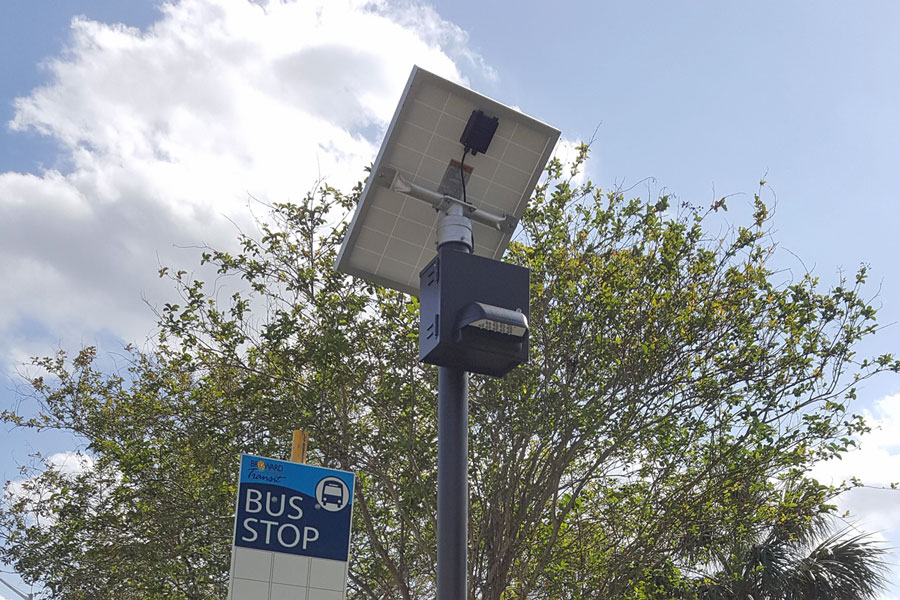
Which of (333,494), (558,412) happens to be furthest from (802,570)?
(333,494)

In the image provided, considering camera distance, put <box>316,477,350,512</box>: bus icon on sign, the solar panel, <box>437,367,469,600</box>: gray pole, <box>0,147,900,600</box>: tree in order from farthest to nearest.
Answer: <box>0,147,900,600</box>: tree, <box>316,477,350,512</box>: bus icon on sign, the solar panel, <box>437,367,469,600</box>: gray pole

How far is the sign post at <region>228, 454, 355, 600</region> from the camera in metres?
3.08

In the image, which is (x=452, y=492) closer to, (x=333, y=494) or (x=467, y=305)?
(x=467, y=305)

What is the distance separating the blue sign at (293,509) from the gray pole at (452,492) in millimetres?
1071

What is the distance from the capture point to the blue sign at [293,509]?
3139 mm

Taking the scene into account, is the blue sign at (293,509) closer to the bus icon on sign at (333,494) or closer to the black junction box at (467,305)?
the bus icon on sign at (333,494)

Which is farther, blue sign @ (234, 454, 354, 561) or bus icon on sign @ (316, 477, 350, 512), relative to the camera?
bus icon on sign @ (316, 477, 350, 512)

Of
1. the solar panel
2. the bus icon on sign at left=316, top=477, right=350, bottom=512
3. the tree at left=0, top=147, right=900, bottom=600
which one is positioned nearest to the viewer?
the solar panel

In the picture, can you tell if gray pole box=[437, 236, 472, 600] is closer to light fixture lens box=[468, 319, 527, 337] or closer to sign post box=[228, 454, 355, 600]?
light fixture lens box=[468, 319, 527, 337]

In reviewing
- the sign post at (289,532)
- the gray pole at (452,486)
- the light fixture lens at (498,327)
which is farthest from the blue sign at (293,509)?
the light fixture lens at (498,327)

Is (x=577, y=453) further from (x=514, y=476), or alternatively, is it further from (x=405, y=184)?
(x=405, y=184)

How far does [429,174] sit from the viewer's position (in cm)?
313

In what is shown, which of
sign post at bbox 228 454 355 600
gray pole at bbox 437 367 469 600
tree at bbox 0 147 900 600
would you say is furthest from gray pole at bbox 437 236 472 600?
tree at bbox 0 147 900 600

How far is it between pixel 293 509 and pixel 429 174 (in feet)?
4.67
